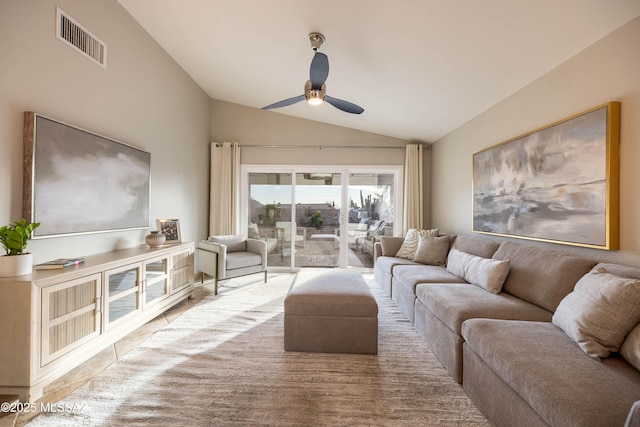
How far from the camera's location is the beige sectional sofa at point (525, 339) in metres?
1.03

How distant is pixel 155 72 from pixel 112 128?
1.12 metres

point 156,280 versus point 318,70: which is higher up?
point 318,70

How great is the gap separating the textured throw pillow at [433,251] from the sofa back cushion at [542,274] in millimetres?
1050

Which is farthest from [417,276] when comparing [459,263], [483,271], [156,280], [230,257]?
[156,280]

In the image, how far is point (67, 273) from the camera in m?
1.72

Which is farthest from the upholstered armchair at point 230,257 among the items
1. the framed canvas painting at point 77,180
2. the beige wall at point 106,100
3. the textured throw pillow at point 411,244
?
the textured throw pillow at point 411,244

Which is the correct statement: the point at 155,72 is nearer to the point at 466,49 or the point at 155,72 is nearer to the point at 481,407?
the point at 466,49

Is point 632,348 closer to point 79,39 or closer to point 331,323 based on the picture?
point 331,323

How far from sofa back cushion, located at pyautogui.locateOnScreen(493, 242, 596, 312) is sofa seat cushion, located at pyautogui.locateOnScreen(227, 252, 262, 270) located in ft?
9.97

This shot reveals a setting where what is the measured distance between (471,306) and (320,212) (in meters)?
3.28

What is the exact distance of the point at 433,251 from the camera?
11.4 ft

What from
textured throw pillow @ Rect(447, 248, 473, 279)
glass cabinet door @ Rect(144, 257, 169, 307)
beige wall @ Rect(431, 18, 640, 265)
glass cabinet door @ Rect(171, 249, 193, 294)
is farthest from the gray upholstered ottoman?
beige wall @ Rect(431, 18, 640, 265)

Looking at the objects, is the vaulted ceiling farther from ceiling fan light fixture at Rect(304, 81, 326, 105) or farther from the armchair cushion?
the armchair cushion

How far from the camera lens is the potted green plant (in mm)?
1561
